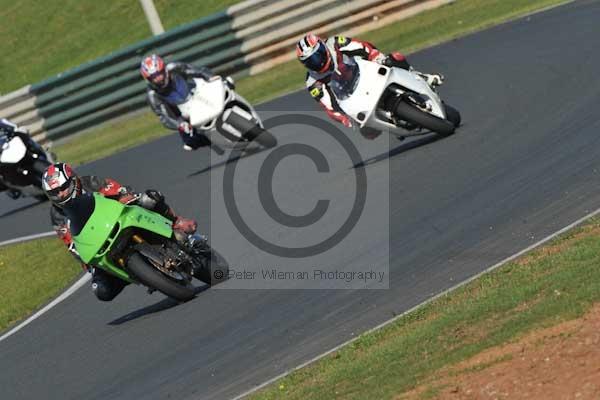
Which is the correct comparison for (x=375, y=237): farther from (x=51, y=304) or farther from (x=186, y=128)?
(x=186, y=128)

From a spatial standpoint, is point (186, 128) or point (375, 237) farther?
point (186, 128)

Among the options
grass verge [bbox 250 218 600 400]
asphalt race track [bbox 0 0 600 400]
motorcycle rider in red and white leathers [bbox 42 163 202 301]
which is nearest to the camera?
grass verge [bbox 250 218 600 400]

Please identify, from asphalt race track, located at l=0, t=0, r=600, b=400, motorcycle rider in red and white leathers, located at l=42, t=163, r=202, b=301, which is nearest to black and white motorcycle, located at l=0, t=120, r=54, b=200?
asphalt race track, located at l=0, t=0, r=600, b=400

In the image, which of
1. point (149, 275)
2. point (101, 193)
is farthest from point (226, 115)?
point (149, 275)

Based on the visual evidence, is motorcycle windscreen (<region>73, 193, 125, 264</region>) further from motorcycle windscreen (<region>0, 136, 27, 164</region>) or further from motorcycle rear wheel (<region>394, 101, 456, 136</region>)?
motorcycle windscreen (<region>0, 136, 27, 164</region>)

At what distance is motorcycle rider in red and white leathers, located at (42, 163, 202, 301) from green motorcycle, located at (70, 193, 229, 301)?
0.35 ft

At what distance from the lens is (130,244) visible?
1130 cm

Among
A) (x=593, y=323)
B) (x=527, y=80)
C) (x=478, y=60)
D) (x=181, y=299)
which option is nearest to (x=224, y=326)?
(x=181, y=299)

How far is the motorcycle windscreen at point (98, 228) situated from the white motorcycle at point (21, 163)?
27.4ft

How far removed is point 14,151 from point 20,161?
0.60 feet

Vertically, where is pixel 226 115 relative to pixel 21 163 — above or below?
above

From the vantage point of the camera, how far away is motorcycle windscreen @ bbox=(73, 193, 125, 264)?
11.2 meters

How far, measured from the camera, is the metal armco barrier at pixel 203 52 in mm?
22359

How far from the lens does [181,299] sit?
11.6 meters
